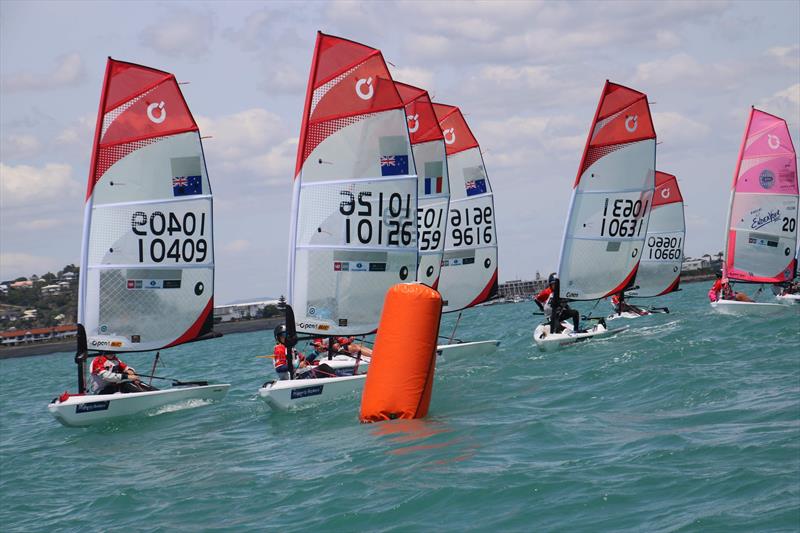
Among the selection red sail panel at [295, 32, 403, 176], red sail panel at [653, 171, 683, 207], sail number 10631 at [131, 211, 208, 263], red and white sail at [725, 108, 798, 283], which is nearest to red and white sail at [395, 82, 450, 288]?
red sail panel at [295, 32, 403, 176]

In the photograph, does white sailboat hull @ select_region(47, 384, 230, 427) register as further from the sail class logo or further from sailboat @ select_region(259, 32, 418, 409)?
the sail class logo

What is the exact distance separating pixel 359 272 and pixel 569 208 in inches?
338

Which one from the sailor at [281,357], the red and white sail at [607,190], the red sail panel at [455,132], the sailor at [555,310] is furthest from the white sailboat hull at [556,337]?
the sailor at [281,357]

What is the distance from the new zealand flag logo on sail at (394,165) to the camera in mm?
19000

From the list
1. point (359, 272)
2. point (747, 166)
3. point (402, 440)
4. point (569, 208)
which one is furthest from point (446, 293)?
point (402, 440)

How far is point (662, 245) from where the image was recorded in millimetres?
37000

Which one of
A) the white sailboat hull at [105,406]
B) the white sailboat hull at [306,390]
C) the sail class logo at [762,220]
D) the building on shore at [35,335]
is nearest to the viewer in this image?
the white sailboat hull at [306,390]

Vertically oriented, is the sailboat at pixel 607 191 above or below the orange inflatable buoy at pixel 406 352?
above

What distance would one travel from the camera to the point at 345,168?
18.7 meters

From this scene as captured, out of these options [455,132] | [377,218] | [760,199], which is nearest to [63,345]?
[455,132]

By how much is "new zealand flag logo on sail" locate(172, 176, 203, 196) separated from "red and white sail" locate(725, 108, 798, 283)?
18.3 m

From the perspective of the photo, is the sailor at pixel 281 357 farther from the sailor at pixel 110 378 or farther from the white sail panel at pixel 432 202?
the white sail panel at pixel 432 202

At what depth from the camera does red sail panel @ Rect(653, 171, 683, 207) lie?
36812mm

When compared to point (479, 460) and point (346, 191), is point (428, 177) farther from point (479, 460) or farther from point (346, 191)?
point (479, 460)
